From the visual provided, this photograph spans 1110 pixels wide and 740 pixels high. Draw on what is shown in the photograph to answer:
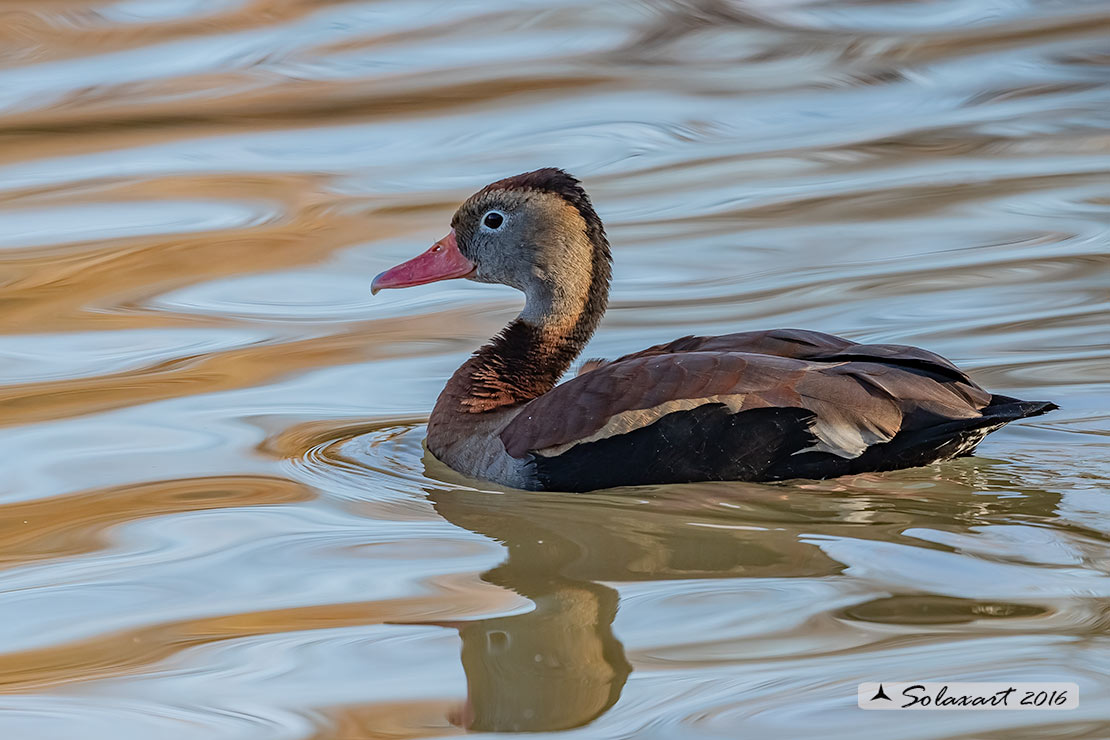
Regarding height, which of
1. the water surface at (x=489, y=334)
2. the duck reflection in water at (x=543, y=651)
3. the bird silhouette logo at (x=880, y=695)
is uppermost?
the water surface at (x=489, y=334)

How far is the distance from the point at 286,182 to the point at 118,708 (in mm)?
6161

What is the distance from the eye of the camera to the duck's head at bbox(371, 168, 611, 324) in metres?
6.40

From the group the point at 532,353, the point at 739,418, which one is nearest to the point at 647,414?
the point at 739,418

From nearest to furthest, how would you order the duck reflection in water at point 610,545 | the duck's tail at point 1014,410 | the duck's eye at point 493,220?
the duck reflection in water at point 610,545, the duck's tail at point 1014,410, the duck's eye at point 493,220

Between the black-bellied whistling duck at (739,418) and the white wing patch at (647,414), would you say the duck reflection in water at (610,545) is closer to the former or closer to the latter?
the black-bellied whistling duck at (739,418)

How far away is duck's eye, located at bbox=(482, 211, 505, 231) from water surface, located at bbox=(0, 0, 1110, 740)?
2.91 ft

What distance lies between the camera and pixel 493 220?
6613 millimetres

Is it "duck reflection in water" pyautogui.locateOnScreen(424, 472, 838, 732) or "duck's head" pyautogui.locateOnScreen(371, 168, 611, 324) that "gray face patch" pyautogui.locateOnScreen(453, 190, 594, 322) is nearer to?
"duck's head" pyautogui.locateOnScreen(371, 168, 611, 324)

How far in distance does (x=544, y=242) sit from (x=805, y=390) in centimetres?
135

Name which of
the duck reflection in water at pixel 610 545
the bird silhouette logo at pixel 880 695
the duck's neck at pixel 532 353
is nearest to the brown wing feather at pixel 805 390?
the duck reflection in water at pixel 610 545

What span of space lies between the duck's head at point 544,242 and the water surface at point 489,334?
2.55ft

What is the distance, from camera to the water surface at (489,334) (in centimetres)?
441

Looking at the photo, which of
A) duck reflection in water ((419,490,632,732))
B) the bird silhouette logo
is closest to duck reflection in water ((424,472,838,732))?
duck reflection in water ((419,490,632,732))

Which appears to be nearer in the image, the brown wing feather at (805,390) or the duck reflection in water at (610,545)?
the duck reflection in water at (610,545)
